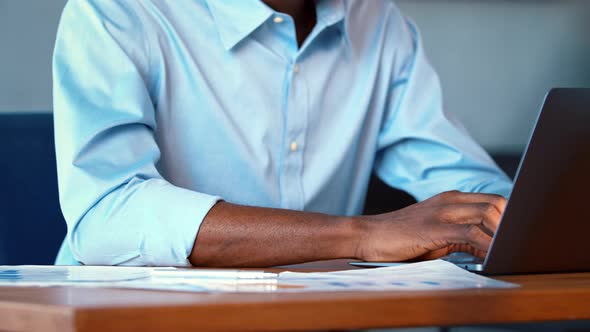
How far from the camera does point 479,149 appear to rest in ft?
5.24

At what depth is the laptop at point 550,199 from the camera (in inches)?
31.0

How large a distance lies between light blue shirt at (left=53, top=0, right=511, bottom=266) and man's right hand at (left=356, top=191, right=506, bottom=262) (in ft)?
0.64

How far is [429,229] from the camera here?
974 millimetres

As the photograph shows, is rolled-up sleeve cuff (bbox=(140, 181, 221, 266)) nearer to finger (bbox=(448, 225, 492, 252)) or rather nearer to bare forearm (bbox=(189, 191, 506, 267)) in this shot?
bare forearm (bbox=(189, 191, 506, 267))

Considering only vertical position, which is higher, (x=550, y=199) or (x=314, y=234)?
(x=550, y=199)

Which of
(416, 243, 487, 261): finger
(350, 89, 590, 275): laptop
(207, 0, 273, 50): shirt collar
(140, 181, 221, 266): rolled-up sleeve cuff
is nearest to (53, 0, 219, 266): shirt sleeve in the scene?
(140, 181, 221, 266): rolled-up sleeve cuff

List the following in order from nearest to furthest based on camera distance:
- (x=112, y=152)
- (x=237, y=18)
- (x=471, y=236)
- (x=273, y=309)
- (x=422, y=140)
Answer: (x=273, y=309) < (x=471, y=236) < (x=112, y=152) < (x=237, y=18) < (x=422, y=140)

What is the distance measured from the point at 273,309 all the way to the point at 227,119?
0.84 m

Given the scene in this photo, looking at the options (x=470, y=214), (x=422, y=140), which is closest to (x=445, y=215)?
(x=470, y=214)

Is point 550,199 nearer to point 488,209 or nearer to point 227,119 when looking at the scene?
point 488,209

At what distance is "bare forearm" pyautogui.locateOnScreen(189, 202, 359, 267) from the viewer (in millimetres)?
996

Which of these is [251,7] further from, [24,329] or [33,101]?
[33,101]

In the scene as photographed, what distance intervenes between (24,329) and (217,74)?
84cm

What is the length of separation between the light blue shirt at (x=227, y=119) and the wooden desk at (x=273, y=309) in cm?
40
